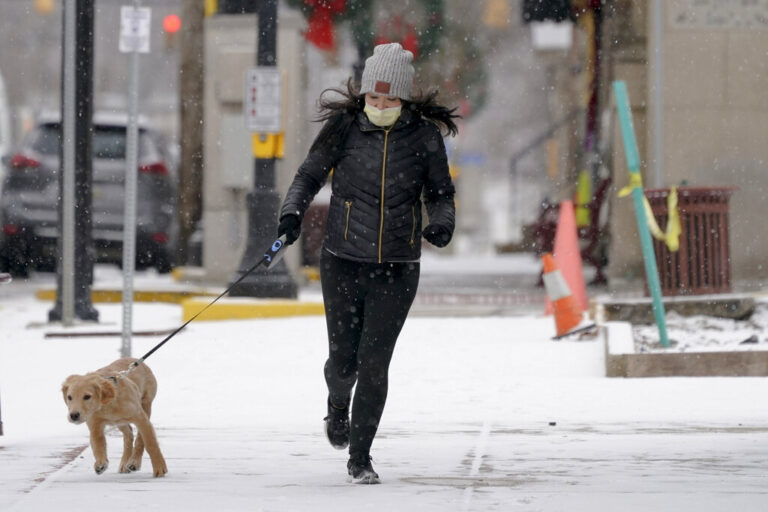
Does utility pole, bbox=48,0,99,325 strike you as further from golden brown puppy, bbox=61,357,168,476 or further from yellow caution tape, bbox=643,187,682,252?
golden brown puppy, bbox=61,357,168,476

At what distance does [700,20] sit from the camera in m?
17.7

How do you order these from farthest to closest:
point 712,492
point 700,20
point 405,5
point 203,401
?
point 405,5 → point 700,20 → point 203,401 → point 712,492

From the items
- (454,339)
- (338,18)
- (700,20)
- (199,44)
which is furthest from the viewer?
(338,18)

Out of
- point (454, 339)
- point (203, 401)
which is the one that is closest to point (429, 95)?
point (203, 401)

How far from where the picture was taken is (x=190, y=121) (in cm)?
2264

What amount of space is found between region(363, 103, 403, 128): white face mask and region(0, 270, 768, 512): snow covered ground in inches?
56.3

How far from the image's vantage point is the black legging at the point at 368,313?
6621 mm

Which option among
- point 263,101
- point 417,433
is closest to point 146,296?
point 263,101

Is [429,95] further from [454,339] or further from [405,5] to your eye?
[405,5]

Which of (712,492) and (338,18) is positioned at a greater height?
(338,18)

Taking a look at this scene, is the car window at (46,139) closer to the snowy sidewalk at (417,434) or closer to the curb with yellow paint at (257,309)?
Answer: the curb with yellow paint at (257,309)

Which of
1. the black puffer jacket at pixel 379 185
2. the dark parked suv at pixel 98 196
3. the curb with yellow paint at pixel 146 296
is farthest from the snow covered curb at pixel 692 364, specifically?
the dark parked suv at pixel 98 196

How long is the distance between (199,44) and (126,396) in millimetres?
16535

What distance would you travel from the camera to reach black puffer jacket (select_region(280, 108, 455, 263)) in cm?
659
